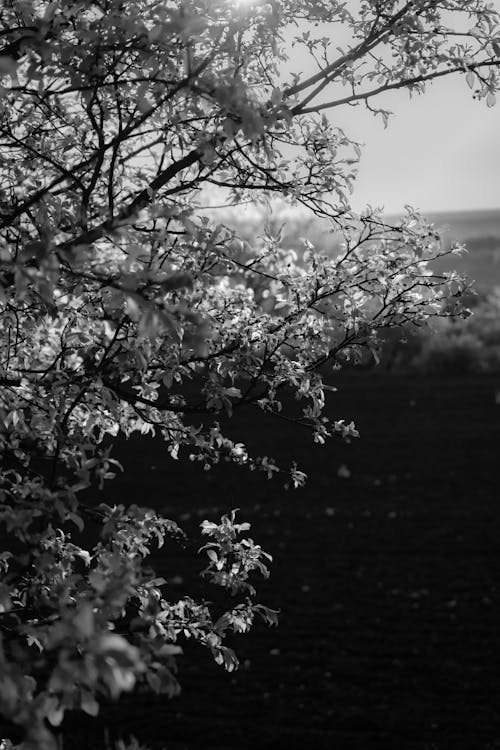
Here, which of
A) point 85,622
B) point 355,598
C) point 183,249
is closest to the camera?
point 85,622

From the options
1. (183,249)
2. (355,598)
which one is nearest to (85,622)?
(183,249)

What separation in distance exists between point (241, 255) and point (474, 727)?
19.0ft

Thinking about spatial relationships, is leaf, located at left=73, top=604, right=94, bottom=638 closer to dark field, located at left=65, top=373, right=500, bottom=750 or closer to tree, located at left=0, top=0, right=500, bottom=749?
tree, located at left=0, top=0, right=500, bottom=749

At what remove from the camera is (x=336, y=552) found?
37.6ft

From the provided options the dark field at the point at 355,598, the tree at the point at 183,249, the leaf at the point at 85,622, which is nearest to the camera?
the leaf at the point at 85,622

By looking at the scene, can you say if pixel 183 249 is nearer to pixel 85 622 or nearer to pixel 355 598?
pixel 85 622

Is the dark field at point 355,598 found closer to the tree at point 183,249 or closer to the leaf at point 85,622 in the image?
the tree at point 183,249

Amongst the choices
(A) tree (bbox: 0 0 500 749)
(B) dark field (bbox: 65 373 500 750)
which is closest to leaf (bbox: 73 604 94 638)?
(A) tree (bbox: 0 0 500 749)

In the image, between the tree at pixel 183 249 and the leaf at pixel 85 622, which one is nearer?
the leaf at pixel 85 622

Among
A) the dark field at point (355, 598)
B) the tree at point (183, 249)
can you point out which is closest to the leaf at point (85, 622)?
the tree at point (183, 249)

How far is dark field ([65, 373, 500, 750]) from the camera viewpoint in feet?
24.3

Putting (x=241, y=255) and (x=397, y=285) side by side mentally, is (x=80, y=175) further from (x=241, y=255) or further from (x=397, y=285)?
(x=397, y=285)

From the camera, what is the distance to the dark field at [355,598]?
291 inches

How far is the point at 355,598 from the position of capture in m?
9.99
